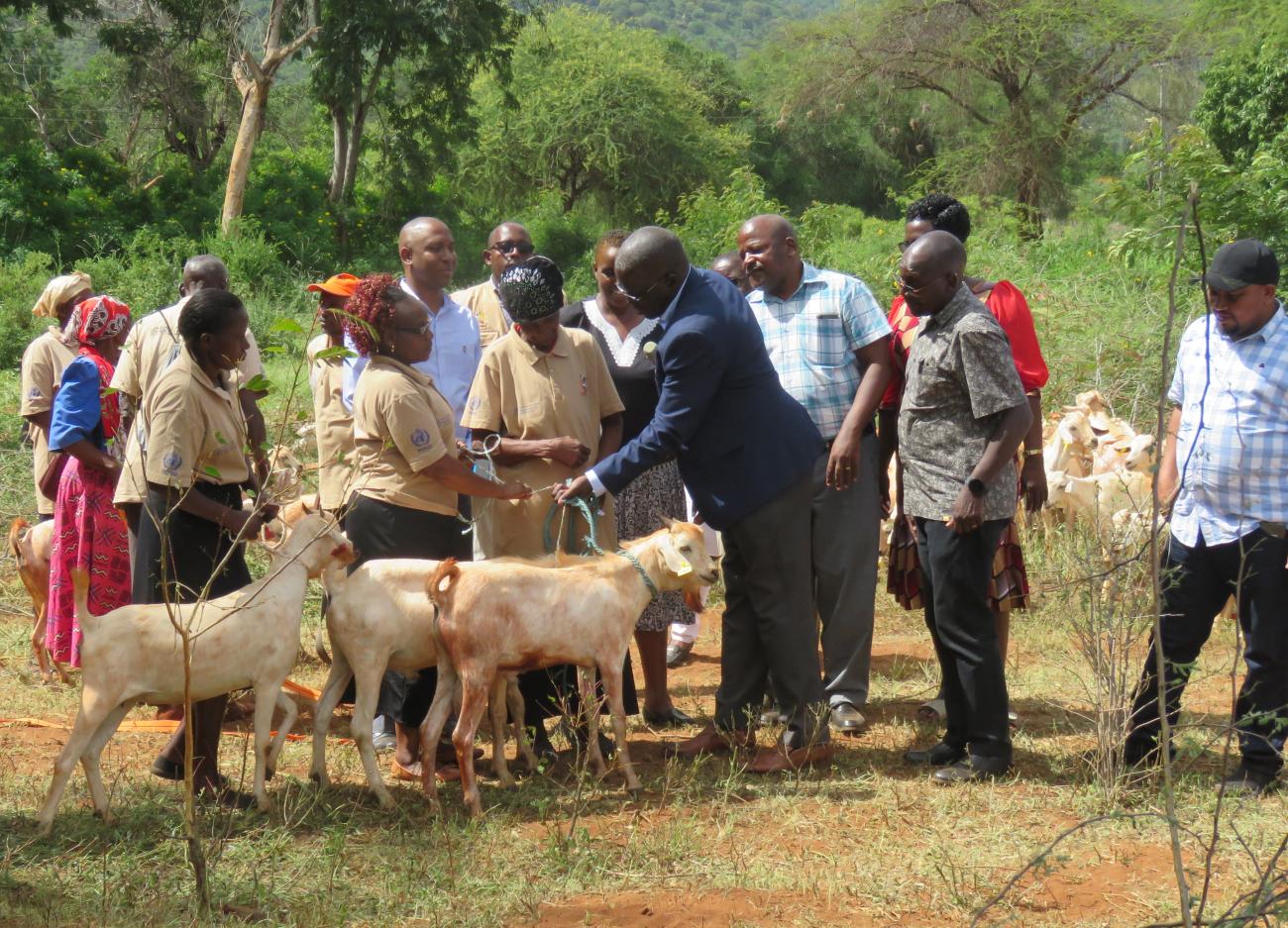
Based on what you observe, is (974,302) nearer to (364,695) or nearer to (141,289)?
(364,695)

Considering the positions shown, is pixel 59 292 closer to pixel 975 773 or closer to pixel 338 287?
pixel 338 287

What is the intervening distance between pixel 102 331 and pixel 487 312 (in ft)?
6.04

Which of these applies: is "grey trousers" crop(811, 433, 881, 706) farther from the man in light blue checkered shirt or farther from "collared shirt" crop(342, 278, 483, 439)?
"collared shirt" crop(342, 278, 483, 439)

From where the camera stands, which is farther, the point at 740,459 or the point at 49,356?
the point at 49,356

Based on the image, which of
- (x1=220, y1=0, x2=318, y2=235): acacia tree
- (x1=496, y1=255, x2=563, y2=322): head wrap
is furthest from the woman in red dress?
(x1=220, y1=0, x2=318, y2=235): acacia tree

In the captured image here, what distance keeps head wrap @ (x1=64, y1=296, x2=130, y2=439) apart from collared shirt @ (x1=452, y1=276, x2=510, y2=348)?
1.59m

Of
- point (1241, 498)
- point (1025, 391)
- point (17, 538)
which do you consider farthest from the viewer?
point (17, 538)

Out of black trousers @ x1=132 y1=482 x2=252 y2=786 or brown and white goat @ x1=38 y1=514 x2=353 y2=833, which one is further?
black trousers @ x1=132 y1=482 x2=252 y2=786

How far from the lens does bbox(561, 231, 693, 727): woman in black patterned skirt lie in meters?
6.21

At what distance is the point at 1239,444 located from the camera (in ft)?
16.0

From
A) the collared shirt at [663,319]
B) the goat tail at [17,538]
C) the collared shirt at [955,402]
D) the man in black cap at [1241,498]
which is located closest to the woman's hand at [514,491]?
the collared shirt at [663,319]

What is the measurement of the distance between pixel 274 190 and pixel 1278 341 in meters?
23.7

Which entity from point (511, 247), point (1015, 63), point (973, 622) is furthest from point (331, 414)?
point (1015, 63)

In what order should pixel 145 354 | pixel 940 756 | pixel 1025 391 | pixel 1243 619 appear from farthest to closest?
pixel 145 354 → pixel 1025 391 → pixel 940 756 → pixel 1243 619
